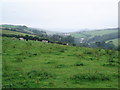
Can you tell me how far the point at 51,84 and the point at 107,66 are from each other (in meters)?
5.81

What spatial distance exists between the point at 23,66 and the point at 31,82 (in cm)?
400

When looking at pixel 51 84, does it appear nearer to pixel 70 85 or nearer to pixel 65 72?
pixel 70 85

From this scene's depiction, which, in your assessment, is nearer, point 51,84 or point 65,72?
point 51,84

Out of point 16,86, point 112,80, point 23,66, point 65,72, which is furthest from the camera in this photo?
point 23,66

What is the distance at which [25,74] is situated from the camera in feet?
38.8

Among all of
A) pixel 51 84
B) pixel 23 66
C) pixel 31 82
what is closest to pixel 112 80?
pixel 51 84

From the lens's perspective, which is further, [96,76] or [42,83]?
[96,76]

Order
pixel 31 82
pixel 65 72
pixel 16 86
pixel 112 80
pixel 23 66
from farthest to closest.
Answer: pixel 23 66, pixel 65 72, pixel 112 80, pixel 31 82, pixel 16 86

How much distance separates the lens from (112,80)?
36.6ft

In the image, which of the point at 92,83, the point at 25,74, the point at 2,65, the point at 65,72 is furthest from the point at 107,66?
the point at 2,65

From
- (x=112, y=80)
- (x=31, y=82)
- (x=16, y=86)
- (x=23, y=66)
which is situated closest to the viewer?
(x=16, y=86)

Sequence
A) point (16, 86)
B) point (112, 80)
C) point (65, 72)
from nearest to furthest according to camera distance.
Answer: point (16, 86) → point (112, 80) → point (65, 72)

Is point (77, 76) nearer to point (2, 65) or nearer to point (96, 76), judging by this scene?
point (96, 76)

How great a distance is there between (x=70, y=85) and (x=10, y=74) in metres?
3.43
